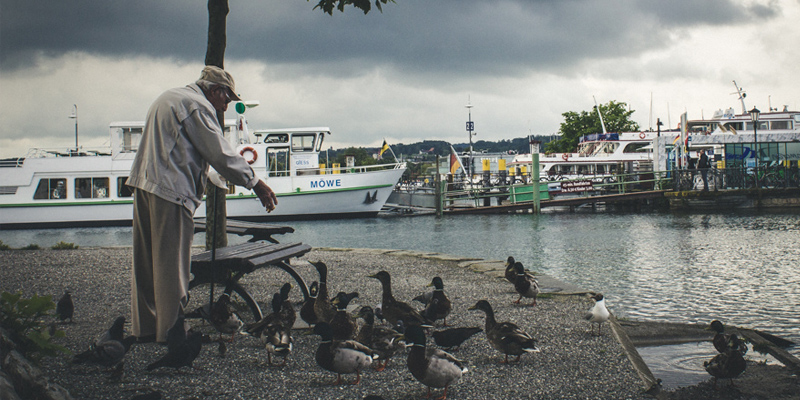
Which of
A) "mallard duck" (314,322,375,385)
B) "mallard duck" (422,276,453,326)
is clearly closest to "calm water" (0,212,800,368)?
"mallard duck" (422,276,453,326)

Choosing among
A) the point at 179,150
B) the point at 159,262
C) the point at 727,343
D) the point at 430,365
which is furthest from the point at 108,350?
the point at 727,343

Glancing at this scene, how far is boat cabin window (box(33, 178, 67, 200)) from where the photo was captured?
30.7 m

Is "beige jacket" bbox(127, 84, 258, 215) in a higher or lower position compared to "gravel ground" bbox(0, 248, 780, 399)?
higher

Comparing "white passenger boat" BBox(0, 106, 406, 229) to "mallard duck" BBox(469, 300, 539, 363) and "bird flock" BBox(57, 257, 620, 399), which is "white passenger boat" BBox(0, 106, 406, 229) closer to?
"bird flock" BBox(57, 257, 620, 399)

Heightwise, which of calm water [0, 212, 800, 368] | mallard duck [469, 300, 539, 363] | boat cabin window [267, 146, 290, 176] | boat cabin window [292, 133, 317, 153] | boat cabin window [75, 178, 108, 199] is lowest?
calm water [0, 212, 800, 368]

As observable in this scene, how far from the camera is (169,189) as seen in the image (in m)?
3.59

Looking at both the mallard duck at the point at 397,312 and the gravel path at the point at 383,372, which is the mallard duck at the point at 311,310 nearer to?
the gravel path at the point at 383,372

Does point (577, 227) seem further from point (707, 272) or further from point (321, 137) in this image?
point (321, 137)

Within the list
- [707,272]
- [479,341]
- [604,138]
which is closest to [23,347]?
[479,341]

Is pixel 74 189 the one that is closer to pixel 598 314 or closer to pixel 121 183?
pixel 121 183

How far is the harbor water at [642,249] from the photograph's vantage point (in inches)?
304

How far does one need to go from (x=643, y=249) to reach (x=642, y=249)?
24 mm

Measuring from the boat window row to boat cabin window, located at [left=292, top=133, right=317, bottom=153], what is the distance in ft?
28.2

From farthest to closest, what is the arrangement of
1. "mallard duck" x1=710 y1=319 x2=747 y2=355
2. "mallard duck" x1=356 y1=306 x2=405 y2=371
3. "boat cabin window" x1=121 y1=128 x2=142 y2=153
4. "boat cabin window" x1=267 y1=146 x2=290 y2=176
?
"boat cabin window" x1=267 y1=146 x2=290 y2=176
"boat cabin window" x1=121 y1=128 x2=142 y2=153
"mallard duck" x1=710 y1=319 x2=747 y2=355
"mallard duck" x1=356 y1=306 x2=405 y2=371
